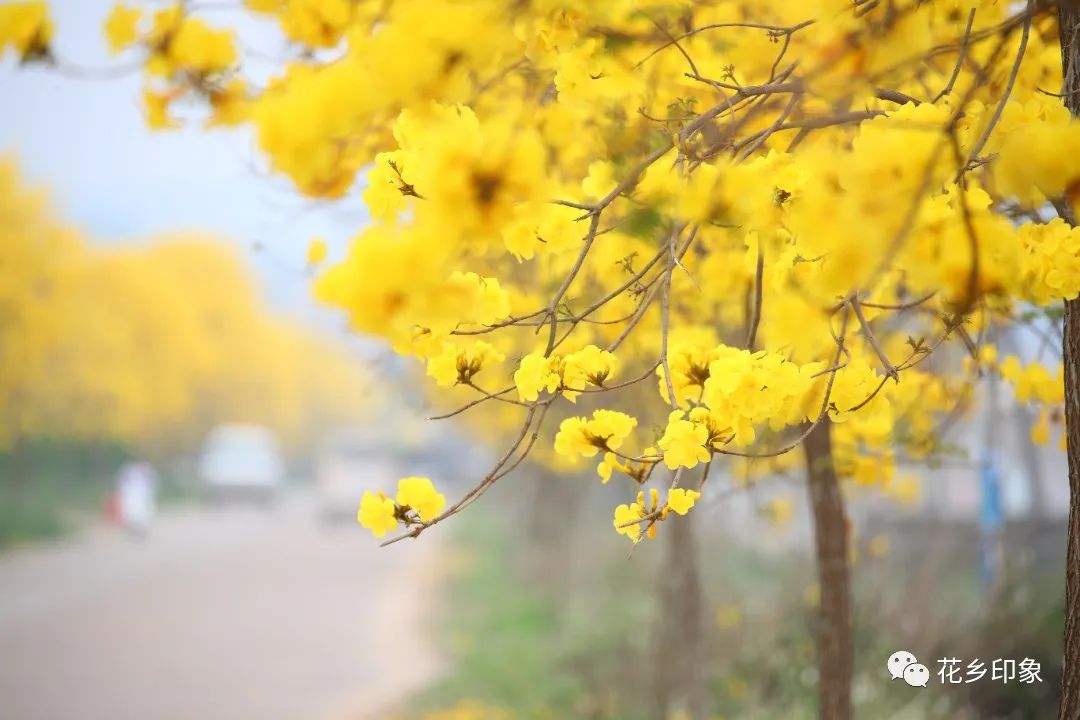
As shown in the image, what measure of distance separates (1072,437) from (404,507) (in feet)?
4.68

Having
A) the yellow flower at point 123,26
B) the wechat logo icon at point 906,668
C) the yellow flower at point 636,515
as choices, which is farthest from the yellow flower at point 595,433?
the wechat logo icon at point 906,668

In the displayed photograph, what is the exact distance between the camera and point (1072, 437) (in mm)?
1968

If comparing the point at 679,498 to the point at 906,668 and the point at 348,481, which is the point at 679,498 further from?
the point at 348,481

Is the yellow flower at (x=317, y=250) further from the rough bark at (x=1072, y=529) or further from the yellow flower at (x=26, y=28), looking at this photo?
the rough bark at (x=1072, y=529)

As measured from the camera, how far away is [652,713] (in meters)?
5.37

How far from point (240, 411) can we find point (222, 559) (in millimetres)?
13641

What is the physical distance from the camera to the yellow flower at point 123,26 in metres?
2.02

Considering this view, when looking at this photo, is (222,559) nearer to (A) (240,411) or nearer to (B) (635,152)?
(B) (635,152)

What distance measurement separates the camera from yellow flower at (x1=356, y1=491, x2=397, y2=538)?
1766mm

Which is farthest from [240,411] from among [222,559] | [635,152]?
[635,152]

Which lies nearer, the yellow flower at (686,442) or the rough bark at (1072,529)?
the yellow flower at (686,442)

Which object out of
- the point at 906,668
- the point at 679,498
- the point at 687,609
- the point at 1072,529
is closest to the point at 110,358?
the point at 687,609

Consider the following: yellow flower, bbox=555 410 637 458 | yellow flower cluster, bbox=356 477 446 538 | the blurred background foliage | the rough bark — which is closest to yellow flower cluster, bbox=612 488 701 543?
yellow flower, bbox=555 410 637 458

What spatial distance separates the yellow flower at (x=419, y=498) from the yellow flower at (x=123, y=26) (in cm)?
117
